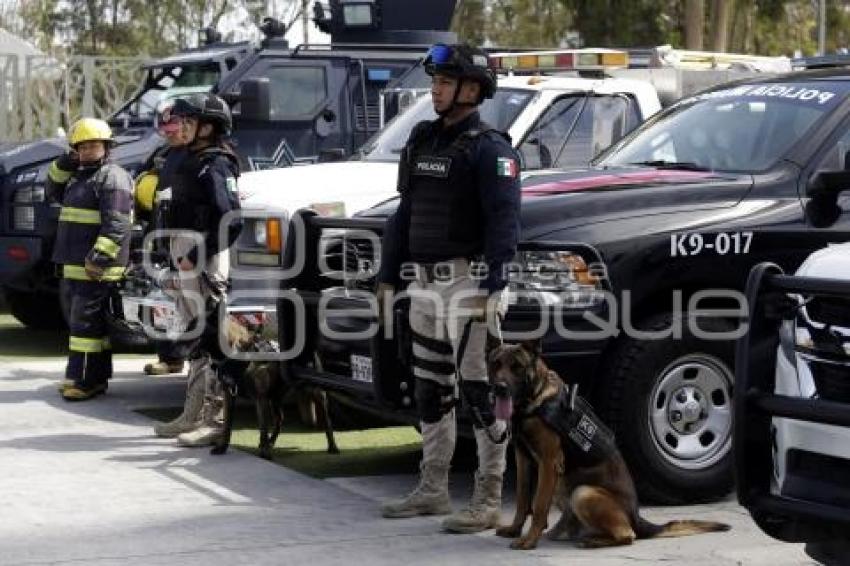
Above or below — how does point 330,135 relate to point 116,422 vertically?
above

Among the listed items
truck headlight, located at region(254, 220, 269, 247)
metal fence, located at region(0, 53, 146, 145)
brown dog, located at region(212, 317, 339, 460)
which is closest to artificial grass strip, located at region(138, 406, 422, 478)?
brown dog, located at region(212, 317, 339, 460)

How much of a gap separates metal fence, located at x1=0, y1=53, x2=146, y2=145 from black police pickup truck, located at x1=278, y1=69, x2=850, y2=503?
13.4 metres

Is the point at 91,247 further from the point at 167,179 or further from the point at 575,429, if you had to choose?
the point at 575,429

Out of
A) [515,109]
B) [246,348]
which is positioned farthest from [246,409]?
[515,109]

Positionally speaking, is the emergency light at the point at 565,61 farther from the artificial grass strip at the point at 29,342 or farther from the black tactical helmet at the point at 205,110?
the artificial grass strip at the point at 29,342

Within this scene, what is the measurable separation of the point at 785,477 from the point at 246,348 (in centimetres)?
407

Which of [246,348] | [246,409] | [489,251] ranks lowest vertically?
[246,409]

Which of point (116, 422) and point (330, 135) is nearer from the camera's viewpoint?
point (116, 422)

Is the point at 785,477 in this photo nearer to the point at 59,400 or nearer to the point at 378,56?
the point at 59,400

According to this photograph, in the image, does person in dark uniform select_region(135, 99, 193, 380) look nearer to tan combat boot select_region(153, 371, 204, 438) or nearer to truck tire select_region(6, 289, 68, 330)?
tan combat boot select_region(153, 371, 204, 438)

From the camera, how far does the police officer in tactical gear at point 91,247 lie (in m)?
10.5

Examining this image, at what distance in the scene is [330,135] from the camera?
1311cm

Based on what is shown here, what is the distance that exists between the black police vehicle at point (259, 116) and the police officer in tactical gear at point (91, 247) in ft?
6.76

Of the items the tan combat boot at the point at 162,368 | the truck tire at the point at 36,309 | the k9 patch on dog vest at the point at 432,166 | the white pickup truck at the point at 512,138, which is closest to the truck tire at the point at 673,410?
the k9 patch on dog vest at the point at 432,166
